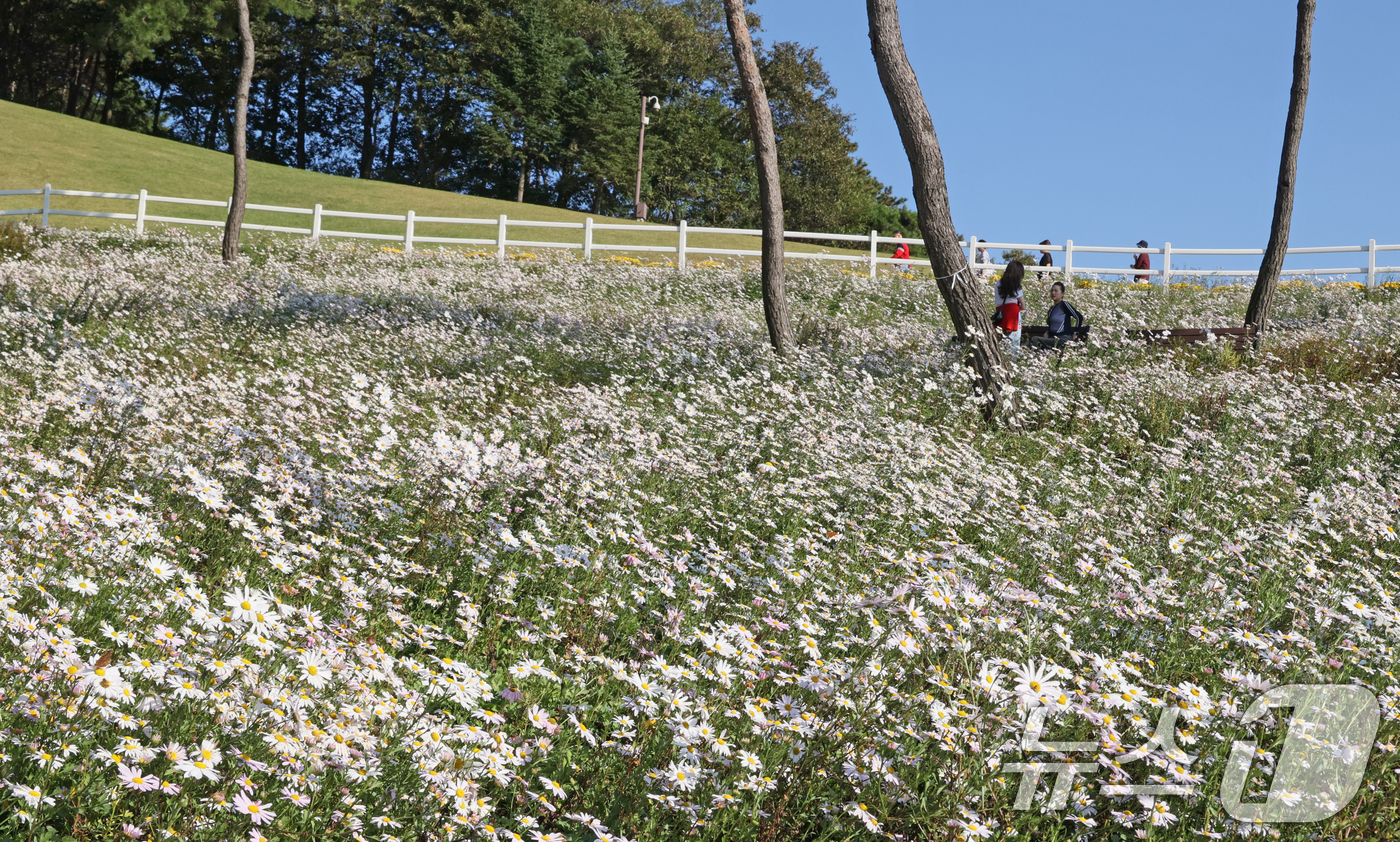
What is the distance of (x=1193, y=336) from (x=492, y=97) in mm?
52913

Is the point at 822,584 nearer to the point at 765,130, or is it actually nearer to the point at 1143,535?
the point at 1143,535

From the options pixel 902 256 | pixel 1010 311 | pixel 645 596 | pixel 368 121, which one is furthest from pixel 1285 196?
pixel 368 121

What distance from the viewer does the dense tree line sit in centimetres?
5678

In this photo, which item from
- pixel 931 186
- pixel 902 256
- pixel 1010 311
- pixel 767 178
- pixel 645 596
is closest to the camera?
pixel 645 596

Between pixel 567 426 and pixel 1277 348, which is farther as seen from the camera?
pixel 1277 348

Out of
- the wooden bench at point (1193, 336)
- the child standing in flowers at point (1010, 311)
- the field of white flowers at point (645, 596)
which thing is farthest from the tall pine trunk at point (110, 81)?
the wooden bench at point (1193, 336)

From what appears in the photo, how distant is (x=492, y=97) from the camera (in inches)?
2297

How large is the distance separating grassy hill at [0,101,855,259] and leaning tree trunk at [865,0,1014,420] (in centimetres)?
2213

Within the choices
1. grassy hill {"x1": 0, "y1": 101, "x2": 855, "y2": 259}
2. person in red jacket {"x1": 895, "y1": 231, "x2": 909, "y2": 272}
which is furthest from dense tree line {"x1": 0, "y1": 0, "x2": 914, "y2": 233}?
person in red jacket {"x1": 895, "y1": 231, "x2": 909, "y2": 272}

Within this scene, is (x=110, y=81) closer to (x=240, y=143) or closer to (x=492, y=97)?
(x=492, y=97)

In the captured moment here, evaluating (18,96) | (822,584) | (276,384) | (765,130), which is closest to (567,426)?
(276,384)

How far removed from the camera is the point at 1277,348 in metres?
12.0

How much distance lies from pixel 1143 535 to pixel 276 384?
6177 millimetres

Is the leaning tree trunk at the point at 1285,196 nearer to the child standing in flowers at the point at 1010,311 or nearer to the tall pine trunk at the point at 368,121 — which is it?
the child standing in flowers at the point at 1010,311
